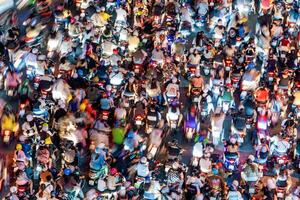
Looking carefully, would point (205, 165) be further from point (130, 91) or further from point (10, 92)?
point (10, 92)

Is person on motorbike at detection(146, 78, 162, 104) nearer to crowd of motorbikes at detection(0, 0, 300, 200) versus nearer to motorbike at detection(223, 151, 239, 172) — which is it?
crowd of motorbikes at detection(0, 0, 300, 200)

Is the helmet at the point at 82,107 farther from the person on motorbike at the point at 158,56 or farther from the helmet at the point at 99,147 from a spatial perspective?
the person on motorbike at the point at 158,56

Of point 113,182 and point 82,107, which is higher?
point 82,107

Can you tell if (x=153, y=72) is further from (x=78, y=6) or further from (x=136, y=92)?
(x=78, y=6)

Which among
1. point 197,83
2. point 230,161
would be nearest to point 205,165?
point 230,161

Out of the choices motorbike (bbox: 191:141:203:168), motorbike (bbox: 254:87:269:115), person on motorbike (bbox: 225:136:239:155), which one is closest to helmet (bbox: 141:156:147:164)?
motorbike (bbox: 191:141:203:168)

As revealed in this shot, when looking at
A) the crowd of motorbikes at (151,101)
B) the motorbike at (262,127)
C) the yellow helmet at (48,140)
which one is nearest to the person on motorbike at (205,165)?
the crowd of motorbikes at (151,101)

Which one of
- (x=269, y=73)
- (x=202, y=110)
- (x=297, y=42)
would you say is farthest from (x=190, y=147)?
(x=297, y=42)

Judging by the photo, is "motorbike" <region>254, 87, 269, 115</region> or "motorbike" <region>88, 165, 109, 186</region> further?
"motorbike" <region>254, 87, 269, 115</region>

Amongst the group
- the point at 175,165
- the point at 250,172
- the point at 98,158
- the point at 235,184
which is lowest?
the point at 235,184
